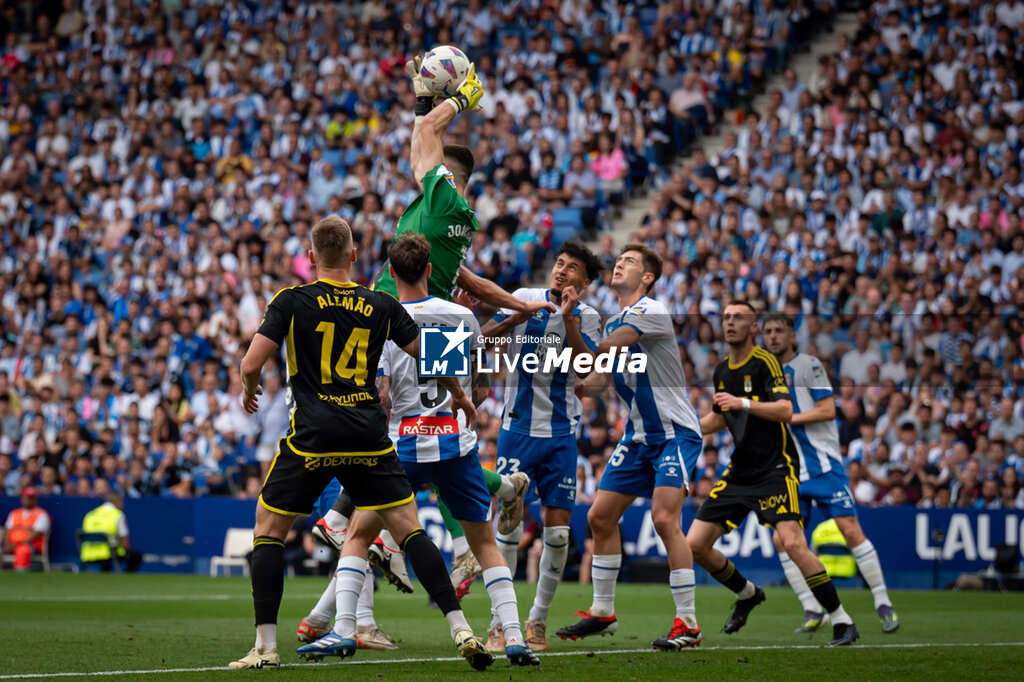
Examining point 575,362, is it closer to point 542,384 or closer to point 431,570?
point 542,384

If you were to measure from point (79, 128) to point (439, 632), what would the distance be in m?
20.1

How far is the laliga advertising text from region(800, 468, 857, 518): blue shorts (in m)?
3.07

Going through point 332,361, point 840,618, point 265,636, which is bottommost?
point 840,618

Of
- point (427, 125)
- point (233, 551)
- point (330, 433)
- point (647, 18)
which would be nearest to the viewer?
point (330, 433)

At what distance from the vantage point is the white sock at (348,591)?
7488 millimetres

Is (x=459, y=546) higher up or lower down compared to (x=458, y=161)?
lower down

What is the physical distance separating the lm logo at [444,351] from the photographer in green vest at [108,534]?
12.3 m

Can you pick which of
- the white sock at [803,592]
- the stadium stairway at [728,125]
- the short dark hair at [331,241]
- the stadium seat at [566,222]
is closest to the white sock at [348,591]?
the short dark hair at [331,241]

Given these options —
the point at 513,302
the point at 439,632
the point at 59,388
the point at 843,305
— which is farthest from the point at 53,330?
the point at 513,302

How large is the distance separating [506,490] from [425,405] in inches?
42.5

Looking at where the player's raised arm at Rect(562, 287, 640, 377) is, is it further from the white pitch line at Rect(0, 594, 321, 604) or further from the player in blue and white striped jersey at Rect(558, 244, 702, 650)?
the white pitch line at Rect(0, 594, 321, 604)

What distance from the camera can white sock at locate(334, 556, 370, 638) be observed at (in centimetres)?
749

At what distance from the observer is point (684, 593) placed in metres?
8.84

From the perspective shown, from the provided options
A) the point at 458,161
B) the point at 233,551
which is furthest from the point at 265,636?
the point at 233,551
